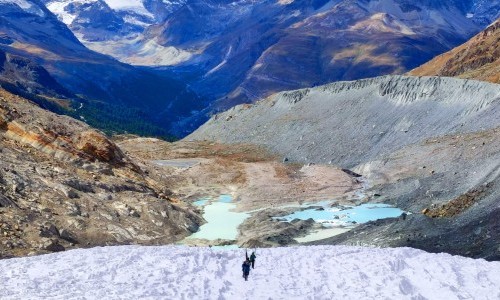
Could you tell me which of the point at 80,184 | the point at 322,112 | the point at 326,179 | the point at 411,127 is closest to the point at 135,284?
Answer: the point at 80,184

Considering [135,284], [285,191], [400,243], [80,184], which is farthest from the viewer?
[285,191]

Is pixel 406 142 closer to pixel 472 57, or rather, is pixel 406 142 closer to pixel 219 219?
pixel 219 219

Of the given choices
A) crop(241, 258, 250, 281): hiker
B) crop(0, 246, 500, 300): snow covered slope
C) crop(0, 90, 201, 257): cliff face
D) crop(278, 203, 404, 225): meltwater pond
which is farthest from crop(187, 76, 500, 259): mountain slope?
crop(0, 90, 201, 257): cliff face

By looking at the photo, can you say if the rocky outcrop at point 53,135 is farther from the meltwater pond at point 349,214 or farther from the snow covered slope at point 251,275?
the snow covered slope at point 251,275

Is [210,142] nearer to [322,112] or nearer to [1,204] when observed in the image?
[322,112]

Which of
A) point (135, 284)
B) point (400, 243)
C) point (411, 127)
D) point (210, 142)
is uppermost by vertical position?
point (210, 142)

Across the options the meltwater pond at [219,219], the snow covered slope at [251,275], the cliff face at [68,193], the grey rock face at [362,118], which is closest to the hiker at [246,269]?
the snow covered slope at [251,275]
